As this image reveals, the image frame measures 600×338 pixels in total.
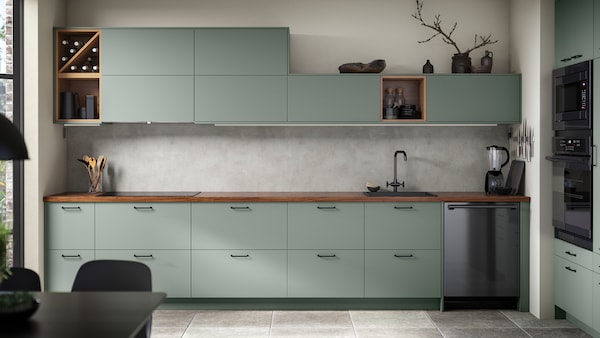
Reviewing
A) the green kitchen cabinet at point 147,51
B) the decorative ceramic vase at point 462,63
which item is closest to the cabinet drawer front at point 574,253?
the decorative ceramic vase at point 462,63

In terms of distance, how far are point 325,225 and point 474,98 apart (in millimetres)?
1668

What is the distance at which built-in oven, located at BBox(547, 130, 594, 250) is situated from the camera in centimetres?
421

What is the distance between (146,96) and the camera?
521 cm

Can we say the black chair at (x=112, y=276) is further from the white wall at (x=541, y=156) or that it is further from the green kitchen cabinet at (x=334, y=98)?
the white wall at (x=541, y=156)

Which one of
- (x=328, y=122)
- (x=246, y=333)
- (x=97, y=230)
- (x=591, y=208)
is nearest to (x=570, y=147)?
(x=591, y=208)

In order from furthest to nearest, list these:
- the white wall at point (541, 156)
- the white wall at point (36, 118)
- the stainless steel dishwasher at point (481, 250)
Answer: the stainless steel dishwasher at point (481, 250) < the white wall at point (36, 118) < the white wall at point (541, 156)

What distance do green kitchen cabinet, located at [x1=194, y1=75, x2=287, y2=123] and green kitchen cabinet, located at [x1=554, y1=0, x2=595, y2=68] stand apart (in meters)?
2.18

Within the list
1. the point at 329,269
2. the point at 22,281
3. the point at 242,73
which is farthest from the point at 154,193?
the point at 22,281

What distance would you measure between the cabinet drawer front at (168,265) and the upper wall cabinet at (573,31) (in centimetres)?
333

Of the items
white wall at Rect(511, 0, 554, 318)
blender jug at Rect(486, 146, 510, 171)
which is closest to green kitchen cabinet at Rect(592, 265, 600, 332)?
white wall at Rect(511, 0, 554, 318)

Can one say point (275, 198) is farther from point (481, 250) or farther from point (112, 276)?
point (112, 276)

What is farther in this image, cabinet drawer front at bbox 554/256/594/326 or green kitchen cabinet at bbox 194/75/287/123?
green kitchen cabinet at bbox 194/75/287/123

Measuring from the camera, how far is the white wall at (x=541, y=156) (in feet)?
15.8

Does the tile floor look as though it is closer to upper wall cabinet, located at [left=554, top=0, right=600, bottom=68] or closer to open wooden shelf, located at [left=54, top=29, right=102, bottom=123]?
open wooden shelf, located at [left=54, top=29, right=102, bottom=123]
